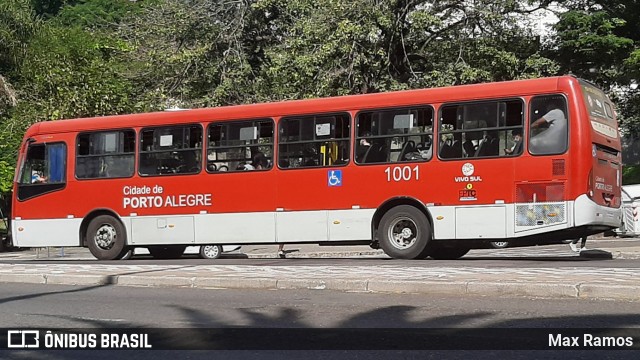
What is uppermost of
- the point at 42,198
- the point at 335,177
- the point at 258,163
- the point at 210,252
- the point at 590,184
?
the point at 258,163

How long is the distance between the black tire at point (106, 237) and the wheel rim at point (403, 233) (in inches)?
238

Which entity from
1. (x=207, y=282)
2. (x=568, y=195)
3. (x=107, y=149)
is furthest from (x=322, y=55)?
(x=207, y=282)

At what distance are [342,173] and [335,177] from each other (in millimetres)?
155

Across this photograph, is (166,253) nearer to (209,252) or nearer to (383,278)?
(209,252)

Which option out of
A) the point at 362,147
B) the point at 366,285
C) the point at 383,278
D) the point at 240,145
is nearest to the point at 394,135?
the point at 362,147

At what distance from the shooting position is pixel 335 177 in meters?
16.3

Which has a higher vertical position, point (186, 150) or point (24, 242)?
point (186, 150)

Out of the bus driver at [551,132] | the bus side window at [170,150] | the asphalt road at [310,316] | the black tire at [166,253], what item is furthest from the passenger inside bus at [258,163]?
the asphalt road at [310,316]

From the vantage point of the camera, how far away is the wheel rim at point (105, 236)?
61.1ft

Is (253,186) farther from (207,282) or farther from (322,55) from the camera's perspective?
(322,55)

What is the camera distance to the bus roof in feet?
49.1

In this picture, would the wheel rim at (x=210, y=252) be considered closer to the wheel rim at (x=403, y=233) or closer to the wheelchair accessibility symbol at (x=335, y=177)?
the wheelchair accessibility symbol at (x=335, y=177)

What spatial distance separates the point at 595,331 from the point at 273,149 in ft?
33.4

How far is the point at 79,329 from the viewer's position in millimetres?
8305
